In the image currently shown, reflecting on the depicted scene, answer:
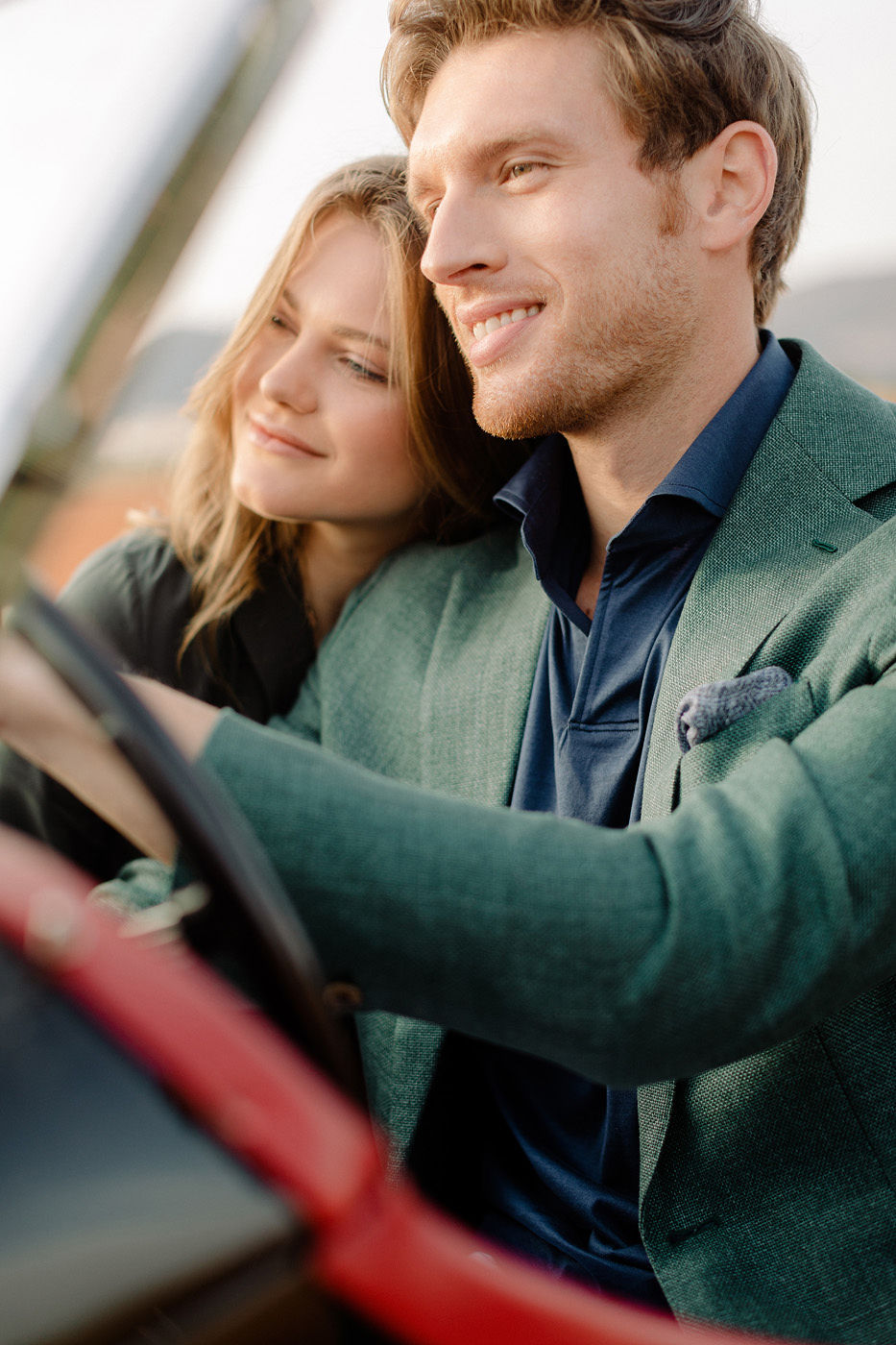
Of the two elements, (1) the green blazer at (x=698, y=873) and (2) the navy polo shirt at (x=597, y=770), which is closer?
(1) the green blazer at (x=698, y=873)

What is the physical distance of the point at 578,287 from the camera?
1.46 metres

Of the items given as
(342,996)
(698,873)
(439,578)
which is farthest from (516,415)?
(342,996)

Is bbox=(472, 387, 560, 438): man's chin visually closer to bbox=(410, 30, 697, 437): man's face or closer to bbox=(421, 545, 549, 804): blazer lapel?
bbox=(410, 30, 697, 437): man's face

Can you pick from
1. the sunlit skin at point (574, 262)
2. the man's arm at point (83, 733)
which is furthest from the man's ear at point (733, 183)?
the man's arm at point (83, 733)

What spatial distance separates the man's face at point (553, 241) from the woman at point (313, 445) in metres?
0.28

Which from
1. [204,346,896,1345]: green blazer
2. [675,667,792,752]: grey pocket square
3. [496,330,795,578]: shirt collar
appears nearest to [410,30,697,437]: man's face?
[496,330,795,578]: shirt collar

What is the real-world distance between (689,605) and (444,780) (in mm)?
432

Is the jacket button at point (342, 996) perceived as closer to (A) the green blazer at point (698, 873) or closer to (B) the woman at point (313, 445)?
(A) the green blazer at point (698, 873)

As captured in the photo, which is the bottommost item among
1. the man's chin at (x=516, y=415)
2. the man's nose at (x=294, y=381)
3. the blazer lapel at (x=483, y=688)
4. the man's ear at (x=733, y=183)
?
the blazer lapel at (x=483, y=688)

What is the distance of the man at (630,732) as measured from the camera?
726 mm

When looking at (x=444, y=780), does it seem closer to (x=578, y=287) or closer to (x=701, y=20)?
(x=578, y=287)

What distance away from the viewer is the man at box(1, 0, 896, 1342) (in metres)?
0.73

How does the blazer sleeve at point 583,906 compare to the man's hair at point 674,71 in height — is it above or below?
below

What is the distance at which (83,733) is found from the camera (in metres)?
0.69
